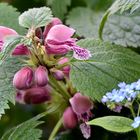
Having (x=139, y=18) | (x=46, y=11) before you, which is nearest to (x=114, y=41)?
(x=139, y=18)

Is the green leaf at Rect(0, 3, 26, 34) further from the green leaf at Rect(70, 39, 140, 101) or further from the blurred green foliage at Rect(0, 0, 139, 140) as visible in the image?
the green leaf at Rect(70, 39, 140, 101)

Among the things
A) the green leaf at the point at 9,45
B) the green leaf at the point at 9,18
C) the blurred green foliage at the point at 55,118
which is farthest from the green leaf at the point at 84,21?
the green leaf at the point at 9,45

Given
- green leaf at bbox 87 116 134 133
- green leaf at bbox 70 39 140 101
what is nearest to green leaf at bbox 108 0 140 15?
green leaf at bbox 70 39 140 101

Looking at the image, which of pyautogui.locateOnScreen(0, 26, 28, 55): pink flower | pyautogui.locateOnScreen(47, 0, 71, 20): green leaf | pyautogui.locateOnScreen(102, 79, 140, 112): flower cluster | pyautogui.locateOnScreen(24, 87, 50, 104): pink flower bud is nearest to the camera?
pyautogui.locateOnScreen(102, 79, 140, 112): flower cluster

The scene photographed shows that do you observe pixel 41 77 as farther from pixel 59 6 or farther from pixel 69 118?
pixel 59 6

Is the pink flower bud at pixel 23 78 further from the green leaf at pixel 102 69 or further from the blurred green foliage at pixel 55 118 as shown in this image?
the blurred green foliage at pixel 55 118
